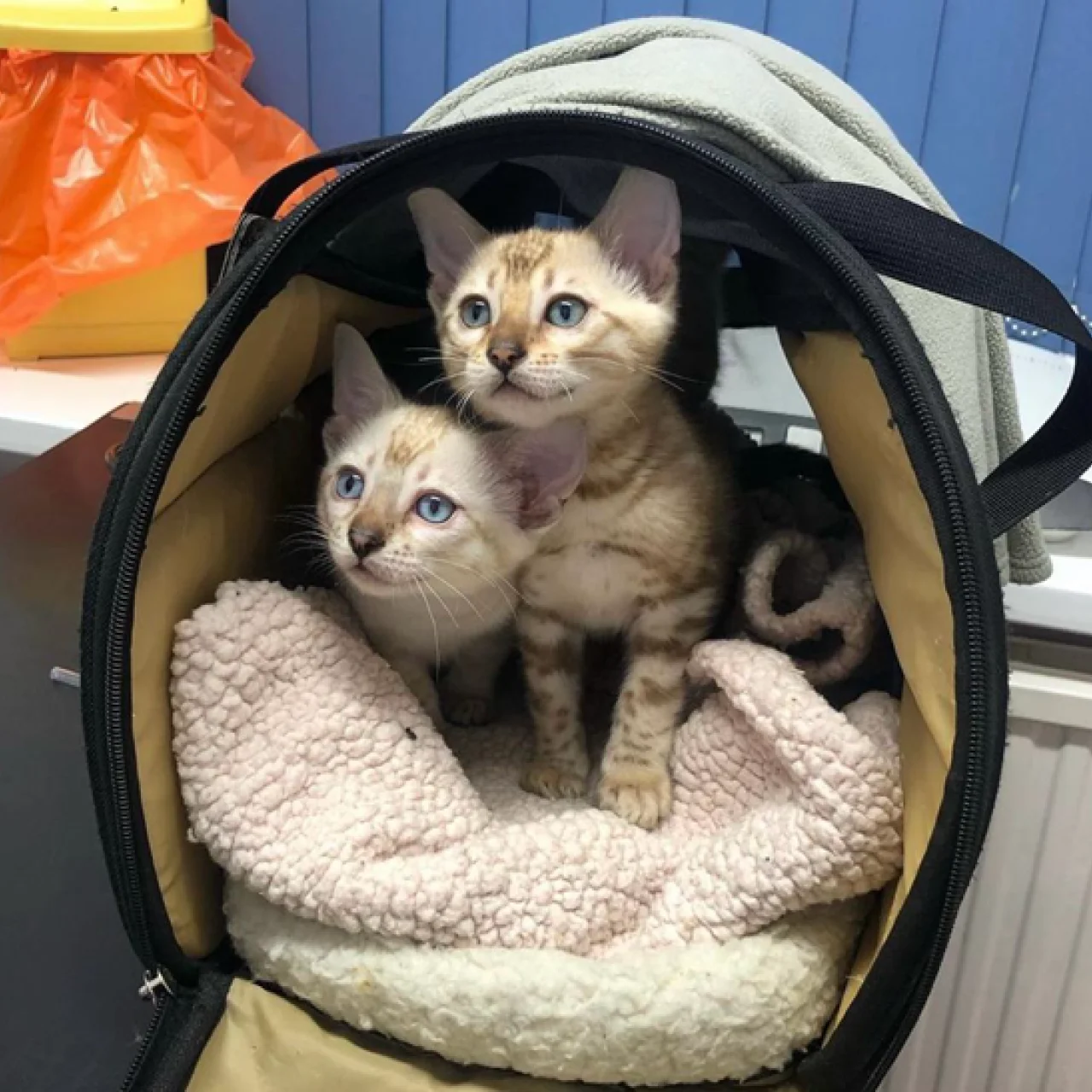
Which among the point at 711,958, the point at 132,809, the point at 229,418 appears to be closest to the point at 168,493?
the point at 229,418

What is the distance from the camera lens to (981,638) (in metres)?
0.61

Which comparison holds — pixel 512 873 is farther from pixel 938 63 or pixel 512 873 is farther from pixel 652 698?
pixel 938 63

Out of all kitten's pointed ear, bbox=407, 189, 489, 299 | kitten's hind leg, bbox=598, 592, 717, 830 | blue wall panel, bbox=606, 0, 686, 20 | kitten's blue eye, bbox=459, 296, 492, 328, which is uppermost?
blue wall panel, bbox=606, 0, 686, 20

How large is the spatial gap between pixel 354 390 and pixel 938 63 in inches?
31.2

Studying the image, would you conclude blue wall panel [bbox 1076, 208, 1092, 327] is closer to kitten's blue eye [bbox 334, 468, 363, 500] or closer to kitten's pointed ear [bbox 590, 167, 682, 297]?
kitten's pointed ear [bbox 590, 167, 682, 297]

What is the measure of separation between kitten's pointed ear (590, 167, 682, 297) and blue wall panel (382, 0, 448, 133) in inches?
24.7

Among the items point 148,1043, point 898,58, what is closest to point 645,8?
point 898,58

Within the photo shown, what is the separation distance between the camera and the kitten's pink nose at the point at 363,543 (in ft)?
2.70

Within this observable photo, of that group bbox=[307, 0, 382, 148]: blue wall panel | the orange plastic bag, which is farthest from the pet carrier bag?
bbox=[307, 0, 382, 148]: blue wall panel

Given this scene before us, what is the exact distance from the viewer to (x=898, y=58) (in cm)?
130

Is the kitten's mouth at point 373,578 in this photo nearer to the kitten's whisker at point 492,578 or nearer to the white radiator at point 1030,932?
the kitten's whisker at point 492,578

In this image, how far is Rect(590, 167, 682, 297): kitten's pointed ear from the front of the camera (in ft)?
2.71

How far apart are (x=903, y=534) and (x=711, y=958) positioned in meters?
0.28

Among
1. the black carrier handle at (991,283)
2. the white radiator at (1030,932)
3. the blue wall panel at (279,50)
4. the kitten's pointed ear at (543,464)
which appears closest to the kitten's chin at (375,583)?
the kitten's pointed ear at (543,464)
